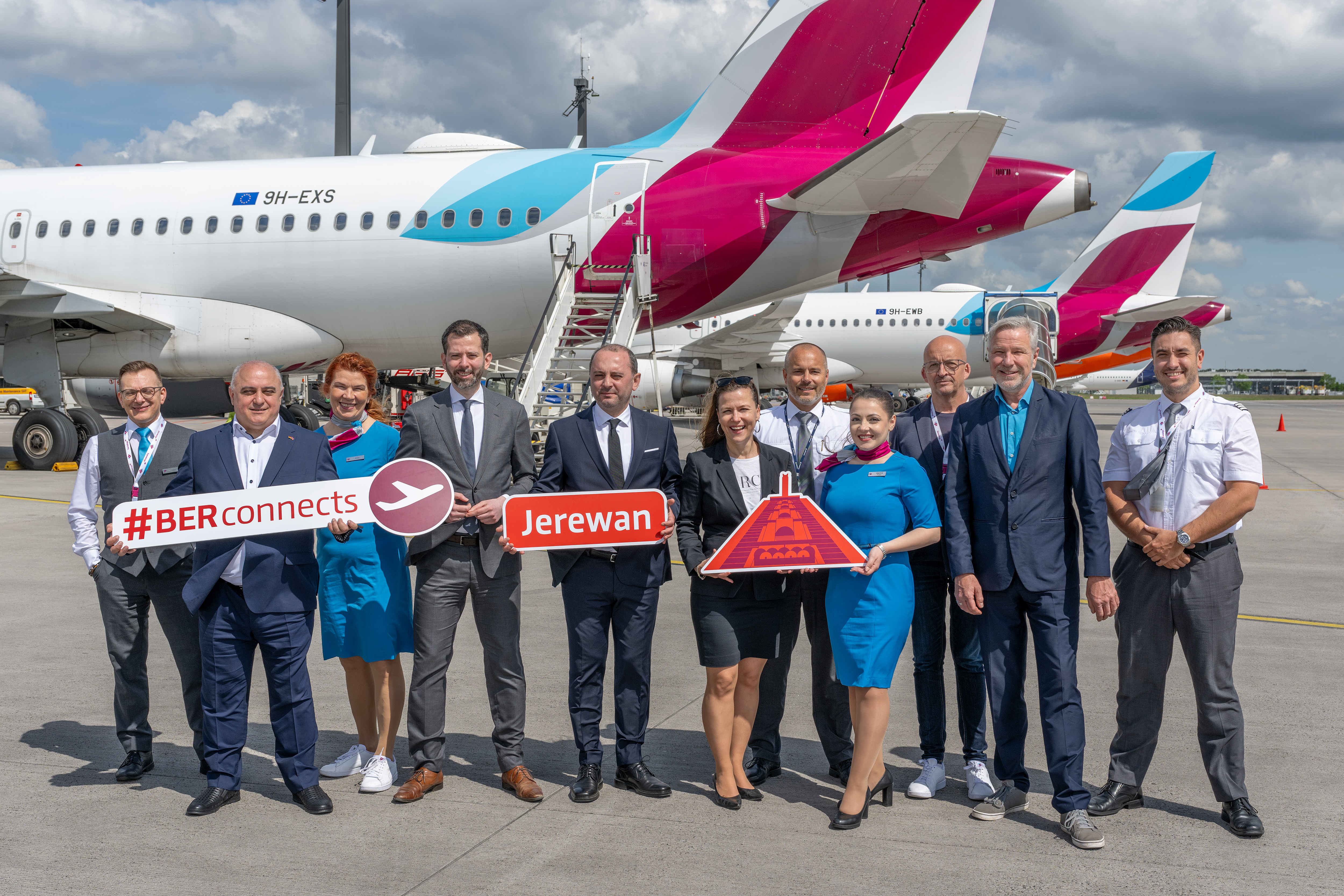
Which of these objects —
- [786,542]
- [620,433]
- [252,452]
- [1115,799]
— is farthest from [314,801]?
[1115,799]

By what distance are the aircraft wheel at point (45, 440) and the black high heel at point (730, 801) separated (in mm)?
15452

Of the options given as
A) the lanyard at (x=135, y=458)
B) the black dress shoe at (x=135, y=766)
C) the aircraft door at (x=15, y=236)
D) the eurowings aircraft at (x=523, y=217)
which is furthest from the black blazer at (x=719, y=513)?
the aircraft door at (x=15, y=236)

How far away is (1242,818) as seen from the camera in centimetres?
378

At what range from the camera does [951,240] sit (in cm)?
1259

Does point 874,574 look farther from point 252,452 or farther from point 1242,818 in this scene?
point 252,452

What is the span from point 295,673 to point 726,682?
1866 mm

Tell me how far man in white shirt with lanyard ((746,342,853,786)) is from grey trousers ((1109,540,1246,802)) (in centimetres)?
117

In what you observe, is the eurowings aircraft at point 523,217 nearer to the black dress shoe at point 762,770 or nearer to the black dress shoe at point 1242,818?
the black dress shoe at point 762,770

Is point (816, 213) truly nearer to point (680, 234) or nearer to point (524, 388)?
point (680, 234)

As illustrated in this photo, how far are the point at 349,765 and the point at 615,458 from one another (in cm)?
190

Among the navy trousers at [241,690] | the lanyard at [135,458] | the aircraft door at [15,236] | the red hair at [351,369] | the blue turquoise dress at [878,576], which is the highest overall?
the aircraft door at [15,236]

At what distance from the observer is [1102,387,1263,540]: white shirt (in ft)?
12.9

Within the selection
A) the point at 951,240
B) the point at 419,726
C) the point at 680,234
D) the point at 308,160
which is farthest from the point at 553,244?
the point at 419,726

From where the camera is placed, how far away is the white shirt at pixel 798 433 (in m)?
4.70
